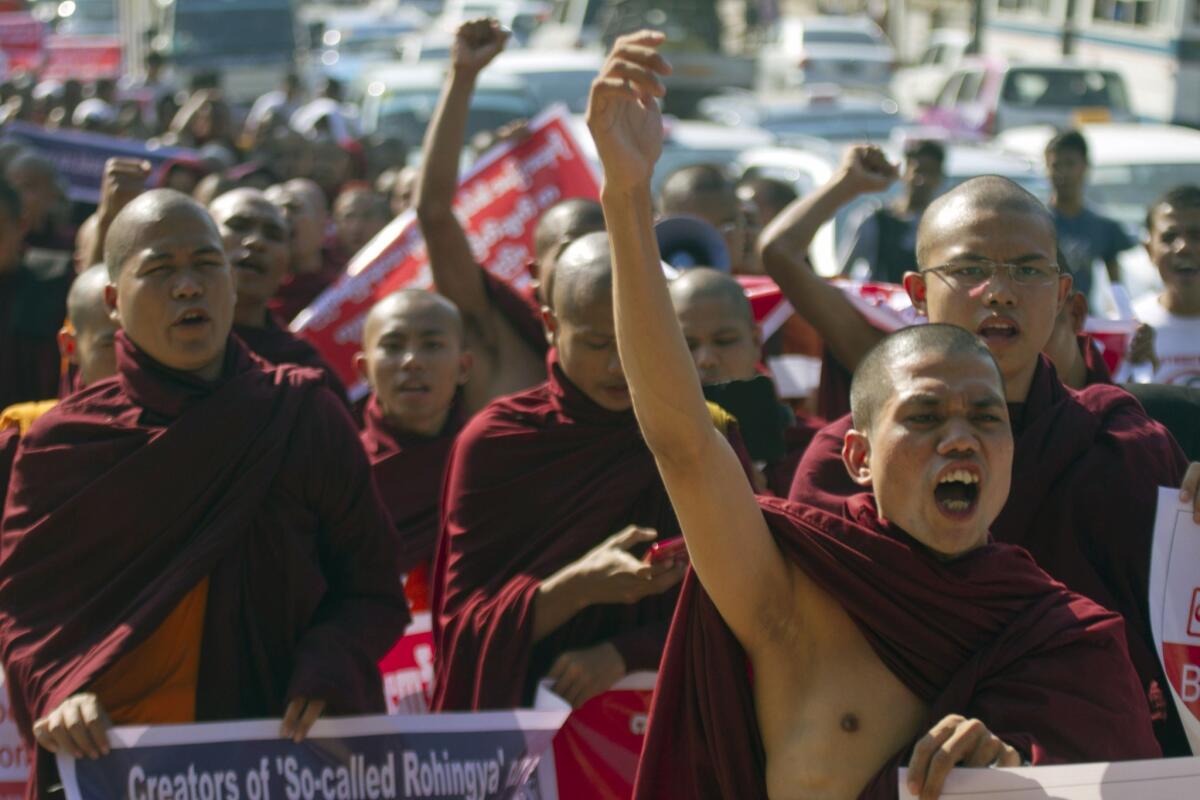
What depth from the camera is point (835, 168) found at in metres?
11.3

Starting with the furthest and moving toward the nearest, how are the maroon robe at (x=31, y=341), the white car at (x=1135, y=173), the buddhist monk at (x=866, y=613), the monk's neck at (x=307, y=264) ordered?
1. the white car at (x=1135, y=173)
2. the monk's neck at (x=307, y=264)
3. the maroon robe at (x=31, y=341)
4. the buddhist monk at (x=866, y=613)

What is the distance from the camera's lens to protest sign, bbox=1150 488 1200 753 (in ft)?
11.4

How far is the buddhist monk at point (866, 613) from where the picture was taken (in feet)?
9.71

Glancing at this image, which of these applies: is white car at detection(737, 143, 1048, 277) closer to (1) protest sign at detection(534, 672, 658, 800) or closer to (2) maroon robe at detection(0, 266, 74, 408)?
(2) maroon robe at detection(0, 266, 74, 408)

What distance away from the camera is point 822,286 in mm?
4754

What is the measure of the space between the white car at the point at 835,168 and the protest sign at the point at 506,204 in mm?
2784

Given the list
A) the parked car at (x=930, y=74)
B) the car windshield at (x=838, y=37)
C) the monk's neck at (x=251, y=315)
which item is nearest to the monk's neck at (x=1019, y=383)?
the monk's neck at (x=251, y=315)

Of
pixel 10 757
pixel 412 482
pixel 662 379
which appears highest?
pixel 662 379

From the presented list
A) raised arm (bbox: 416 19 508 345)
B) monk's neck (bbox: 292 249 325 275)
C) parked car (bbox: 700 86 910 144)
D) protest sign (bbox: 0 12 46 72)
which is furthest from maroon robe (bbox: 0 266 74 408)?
protest sign (bbox: 0 12 46 72)

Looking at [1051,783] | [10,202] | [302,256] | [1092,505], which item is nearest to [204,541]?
[1092,505]

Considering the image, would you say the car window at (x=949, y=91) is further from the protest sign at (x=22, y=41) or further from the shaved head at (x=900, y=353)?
the shaved head at (x=900, y=353)

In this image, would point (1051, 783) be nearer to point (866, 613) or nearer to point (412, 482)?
point (866, 613)

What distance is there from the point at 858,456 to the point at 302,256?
481 centimetres

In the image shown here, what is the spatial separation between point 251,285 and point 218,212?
467 millimetres
